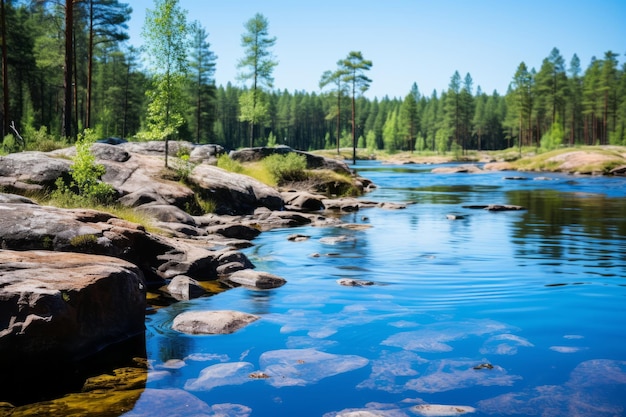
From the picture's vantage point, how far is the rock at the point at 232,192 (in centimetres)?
2062

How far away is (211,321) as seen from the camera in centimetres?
783

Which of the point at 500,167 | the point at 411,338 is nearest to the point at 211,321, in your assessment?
the point at 411,338

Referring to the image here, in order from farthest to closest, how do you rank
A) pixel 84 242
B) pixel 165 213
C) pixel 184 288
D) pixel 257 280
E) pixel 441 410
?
pixel 165 213
pixel 257 280
pixel 184 288
pixel 84 242
pixel 441 410

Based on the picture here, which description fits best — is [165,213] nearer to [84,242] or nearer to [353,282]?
[84,242]

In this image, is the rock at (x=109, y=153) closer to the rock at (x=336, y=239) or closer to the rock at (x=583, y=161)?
the rock at (x=336, y=239)

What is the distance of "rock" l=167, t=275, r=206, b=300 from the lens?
31.1 ft

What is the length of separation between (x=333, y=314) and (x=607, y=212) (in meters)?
17.9

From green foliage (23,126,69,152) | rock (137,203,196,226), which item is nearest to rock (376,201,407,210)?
rock (137,203,196,226)

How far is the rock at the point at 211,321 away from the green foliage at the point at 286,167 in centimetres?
2148

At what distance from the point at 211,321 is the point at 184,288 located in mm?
1941

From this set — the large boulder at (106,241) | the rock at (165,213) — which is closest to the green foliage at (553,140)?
the rock at (165,213)

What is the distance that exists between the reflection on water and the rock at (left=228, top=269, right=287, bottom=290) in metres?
0.32

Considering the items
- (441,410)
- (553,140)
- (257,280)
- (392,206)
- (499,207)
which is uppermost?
(553,140)

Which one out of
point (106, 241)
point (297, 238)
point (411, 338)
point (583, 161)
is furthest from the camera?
point (583, 161)
